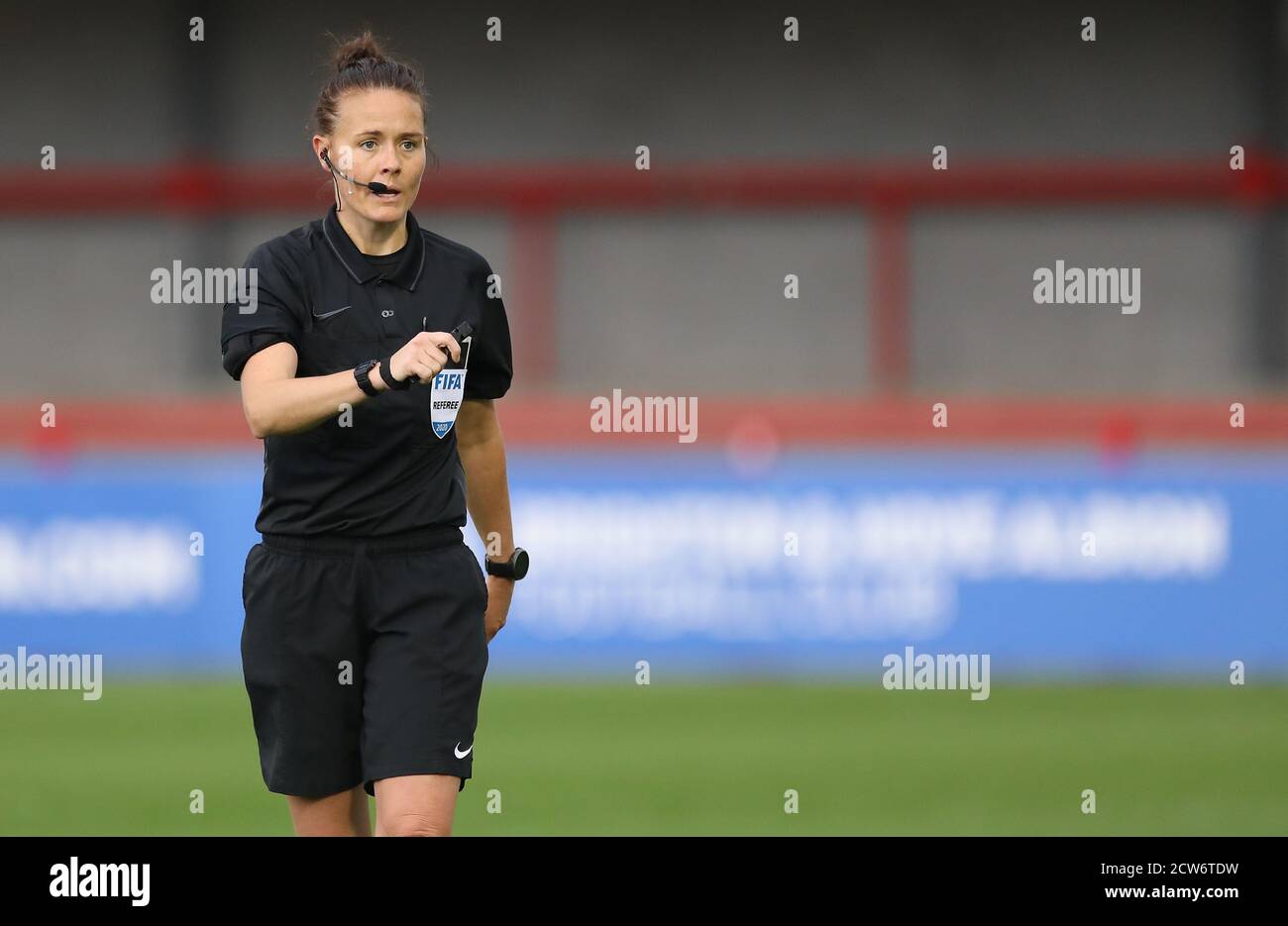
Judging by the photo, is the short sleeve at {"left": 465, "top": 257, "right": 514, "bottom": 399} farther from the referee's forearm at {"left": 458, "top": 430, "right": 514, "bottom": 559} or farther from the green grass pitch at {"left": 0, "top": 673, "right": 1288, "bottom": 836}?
the green grass pitch at {"left": 0, "top": 673, "right": 1288, "bottom": 836}

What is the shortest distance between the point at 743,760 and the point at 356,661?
4.94 metres

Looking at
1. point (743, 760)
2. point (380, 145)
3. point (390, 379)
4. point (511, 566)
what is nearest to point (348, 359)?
point (390, 379)

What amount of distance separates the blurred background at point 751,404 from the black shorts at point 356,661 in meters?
3.16

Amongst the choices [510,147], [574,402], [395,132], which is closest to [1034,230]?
[510,147]

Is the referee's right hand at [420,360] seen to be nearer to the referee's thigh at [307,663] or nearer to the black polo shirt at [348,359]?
the black polo shirt at [348,359]

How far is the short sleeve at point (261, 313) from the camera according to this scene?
4211 millimetres

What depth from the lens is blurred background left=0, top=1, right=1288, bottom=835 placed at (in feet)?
30.5

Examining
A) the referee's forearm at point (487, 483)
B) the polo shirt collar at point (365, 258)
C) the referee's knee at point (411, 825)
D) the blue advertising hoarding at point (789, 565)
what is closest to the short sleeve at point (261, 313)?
the polo shirt collar at point (365, 258)

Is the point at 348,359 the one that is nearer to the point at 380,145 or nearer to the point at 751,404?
the point at 380,145

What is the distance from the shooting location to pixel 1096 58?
66.3 feet

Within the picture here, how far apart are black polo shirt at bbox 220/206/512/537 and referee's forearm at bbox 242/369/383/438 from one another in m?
0.11

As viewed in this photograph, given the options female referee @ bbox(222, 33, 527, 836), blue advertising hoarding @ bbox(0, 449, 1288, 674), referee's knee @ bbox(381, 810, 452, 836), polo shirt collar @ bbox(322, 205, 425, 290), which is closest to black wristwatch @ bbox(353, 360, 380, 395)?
female referee @ bbox(222, 33, 527, 836)
